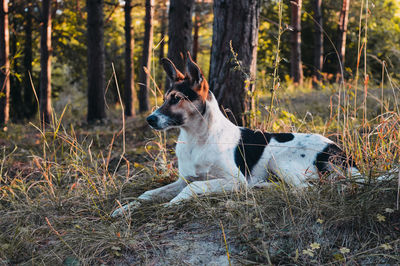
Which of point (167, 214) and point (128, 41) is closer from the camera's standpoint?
point (167, 214)

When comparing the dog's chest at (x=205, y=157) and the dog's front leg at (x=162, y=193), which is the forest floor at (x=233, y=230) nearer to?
the dog's front leg at (x=162, y=193)

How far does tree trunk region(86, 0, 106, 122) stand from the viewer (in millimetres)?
11875

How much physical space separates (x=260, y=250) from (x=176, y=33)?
7.07m

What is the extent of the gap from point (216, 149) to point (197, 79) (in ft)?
2.45

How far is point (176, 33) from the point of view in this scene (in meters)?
9.40

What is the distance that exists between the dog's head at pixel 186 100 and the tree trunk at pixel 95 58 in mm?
8379

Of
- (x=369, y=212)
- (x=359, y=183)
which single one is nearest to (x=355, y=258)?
(x=369, y=212)

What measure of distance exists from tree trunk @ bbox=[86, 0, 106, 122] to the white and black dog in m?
8.24

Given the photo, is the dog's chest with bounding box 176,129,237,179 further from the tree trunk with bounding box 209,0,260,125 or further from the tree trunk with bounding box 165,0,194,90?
the tree trunk with bounding box 165,0,194,90

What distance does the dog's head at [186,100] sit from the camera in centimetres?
423

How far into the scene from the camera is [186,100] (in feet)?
14.1

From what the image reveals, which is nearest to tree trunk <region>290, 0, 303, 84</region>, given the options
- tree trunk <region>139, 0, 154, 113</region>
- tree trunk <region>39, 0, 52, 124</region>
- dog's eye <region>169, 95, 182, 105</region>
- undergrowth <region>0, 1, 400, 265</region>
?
tree trunk <region>139, 0, 154, 113</region>

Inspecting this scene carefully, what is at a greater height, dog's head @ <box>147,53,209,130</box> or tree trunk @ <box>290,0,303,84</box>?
tree trunk @ <box>290,0,303,84</box>

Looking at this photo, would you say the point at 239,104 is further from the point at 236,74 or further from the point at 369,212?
the point at 369,212
